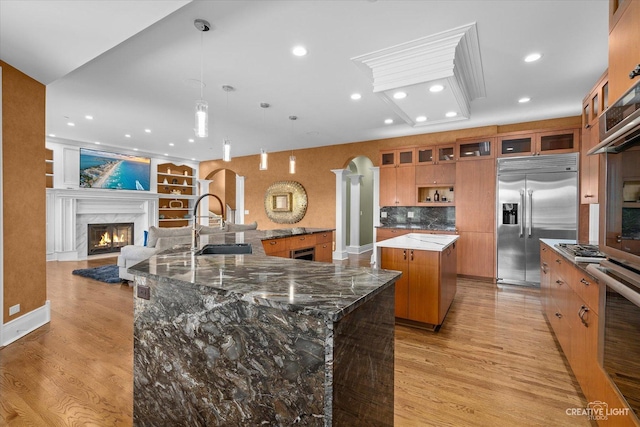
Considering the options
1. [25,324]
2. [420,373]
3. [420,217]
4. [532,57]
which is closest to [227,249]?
[420,373]

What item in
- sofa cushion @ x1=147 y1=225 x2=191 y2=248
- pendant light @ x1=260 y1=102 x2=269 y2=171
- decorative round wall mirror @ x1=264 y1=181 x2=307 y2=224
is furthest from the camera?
decorative round wall mirror @ x1=264 y1=181 x2=307 y2=224

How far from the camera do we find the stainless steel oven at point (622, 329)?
1.08 m

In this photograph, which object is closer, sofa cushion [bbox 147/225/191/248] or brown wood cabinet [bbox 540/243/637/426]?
brown wood cabinet [bbox 540/243/637/426]

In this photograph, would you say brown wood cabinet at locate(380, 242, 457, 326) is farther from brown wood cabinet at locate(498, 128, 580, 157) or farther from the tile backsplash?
brown wood cabinet at locate(498, 128, 580, 157)

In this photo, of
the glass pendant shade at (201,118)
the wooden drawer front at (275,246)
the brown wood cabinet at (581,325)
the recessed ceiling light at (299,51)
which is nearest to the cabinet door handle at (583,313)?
the brown wood cabinet at (581,325)

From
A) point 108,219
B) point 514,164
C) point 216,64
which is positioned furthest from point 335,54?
point 108,219

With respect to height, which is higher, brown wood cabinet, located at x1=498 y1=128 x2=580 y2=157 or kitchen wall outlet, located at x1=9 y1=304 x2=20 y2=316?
brown wood cabinet, located at x1=498 y1=128 x2=580 y2=157

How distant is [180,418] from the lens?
133 centimetres

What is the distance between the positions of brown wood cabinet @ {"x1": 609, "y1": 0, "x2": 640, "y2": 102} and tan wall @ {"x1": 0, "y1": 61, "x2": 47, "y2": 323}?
173 inches

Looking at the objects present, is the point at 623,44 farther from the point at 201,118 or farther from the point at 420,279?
the point at 201,118

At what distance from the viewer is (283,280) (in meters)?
1.31

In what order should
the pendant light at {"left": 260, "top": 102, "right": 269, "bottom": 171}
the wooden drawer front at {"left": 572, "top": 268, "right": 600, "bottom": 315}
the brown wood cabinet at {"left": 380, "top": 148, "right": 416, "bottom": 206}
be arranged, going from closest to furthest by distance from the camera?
the wooden drawer front at {"left": 572, "top": 268, "right": 600, "bottom": 315} < the pendant light at {"left": 260, "top": 102, "right": 269, "bottom": 171} < the brown wood cabinet at {"left": 380, "top": 148, "right": 416, "bottom": 206}

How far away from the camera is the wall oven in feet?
3.64

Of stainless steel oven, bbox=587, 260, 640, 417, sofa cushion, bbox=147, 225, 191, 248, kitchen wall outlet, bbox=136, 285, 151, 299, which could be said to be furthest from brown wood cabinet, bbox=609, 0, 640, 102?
sofa cushion, bbox=147, 225, 191, 248
